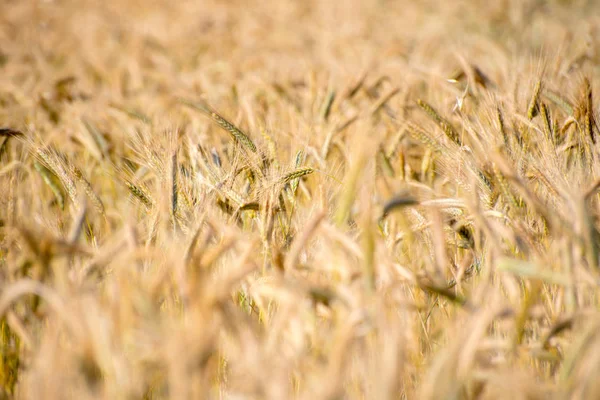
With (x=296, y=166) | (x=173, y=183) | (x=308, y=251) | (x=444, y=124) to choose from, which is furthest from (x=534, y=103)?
A: (x=173, y=183)

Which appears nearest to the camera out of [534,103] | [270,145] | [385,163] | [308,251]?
[308,251]

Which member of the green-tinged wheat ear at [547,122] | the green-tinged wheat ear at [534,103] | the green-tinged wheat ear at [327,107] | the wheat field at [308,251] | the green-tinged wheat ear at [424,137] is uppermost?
the green-tinged wheat ear at [327,107]

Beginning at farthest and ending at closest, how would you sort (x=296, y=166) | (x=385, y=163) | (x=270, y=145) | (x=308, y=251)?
(x=385, y=163) → (x=270, y=145) → (x=296, y=166) → (x=308, y=251)

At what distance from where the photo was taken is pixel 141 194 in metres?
1.30

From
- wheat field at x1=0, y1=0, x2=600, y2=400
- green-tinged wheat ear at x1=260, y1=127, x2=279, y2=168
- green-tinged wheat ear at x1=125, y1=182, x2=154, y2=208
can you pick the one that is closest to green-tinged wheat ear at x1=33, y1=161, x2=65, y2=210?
wheat field at x1=0, y1=0, x2=600, y2=400

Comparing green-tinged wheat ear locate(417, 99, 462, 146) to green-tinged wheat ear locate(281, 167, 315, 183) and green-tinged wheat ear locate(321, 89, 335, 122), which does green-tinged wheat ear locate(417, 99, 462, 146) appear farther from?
green-tinged wheat ear locate(321, 89, 335, 122)

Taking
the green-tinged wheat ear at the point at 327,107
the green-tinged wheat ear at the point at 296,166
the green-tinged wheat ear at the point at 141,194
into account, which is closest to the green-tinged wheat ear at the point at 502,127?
the green-tinged wheat ear at the point at 296,166

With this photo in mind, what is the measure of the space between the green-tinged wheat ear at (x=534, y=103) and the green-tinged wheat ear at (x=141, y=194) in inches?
44.9

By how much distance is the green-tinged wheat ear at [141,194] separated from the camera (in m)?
1.29

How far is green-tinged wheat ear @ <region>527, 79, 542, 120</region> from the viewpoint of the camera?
5.00ft

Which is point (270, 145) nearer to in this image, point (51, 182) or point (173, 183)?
point (173, 183)

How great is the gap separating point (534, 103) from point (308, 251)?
2.94 feet

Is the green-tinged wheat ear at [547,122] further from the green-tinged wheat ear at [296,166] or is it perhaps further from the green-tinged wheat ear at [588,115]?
the green-tinged wheat ear at [296,166]

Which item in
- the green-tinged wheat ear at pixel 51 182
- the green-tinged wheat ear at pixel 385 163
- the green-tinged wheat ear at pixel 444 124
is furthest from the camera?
the green-tinged wheat ear at pixel 385 163
